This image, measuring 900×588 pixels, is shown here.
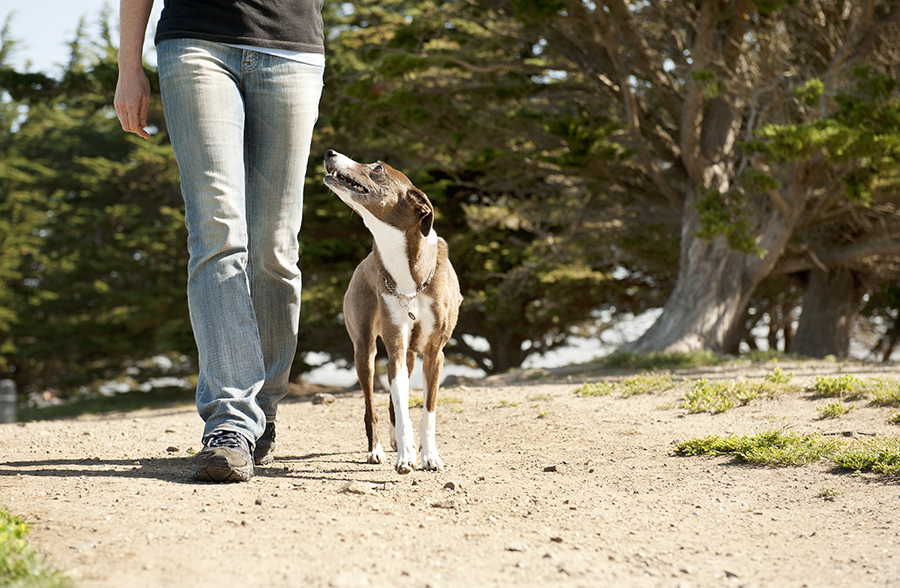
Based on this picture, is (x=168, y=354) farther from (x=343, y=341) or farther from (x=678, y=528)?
(x=678, y=528)

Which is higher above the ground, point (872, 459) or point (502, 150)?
point (502, 150)

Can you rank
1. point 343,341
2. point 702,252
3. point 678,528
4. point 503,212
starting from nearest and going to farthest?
point 678,528
point 702,252
point 503,212
point 343,341

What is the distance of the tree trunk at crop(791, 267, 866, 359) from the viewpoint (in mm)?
14102

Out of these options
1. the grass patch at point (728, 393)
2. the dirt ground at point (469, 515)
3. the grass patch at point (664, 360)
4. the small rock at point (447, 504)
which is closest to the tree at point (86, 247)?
the grass patch at point (664, 360)

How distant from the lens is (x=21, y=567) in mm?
1834

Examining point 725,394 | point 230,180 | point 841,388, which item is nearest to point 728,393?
point 725,394

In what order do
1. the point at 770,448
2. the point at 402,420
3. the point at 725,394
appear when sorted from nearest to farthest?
1. the point at 402,420
2. the point at 770,448
3. the point at 725,394

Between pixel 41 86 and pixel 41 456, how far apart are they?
11.8 m

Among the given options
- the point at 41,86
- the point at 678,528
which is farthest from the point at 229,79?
the point at 41,86

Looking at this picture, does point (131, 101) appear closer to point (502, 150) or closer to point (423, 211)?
point (423, 211)

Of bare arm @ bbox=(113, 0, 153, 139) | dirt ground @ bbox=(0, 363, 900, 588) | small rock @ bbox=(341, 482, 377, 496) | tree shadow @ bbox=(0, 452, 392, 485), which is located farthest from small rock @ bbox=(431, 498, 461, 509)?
bare arm @ bbox=(113, 0, 153, 139)

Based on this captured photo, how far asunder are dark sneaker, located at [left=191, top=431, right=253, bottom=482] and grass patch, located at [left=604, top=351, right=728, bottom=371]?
701cm

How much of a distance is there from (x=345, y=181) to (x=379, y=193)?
0.57 feet

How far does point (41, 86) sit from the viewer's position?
13555 millimetres
